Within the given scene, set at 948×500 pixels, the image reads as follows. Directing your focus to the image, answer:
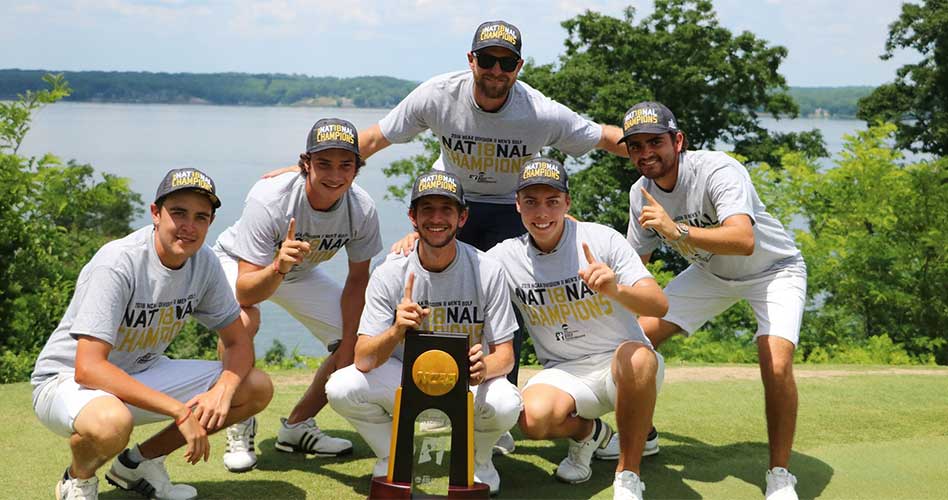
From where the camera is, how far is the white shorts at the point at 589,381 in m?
4.94

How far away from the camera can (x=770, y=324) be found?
5125 millimetres

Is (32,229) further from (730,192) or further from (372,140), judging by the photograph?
(730,192)

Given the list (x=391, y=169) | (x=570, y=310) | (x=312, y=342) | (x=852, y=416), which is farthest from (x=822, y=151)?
(x=570, y=310)

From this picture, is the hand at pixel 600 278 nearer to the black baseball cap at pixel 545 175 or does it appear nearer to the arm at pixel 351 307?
the black baseball cap at pixel 545 175

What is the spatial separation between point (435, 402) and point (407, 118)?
204 cm

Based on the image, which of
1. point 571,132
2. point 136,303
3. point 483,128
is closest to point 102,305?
point 136,303

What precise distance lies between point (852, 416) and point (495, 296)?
314cm

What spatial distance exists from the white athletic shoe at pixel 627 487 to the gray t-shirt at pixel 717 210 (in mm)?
1207

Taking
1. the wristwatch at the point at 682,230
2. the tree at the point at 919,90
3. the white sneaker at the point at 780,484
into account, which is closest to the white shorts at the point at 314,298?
the wristwatch at the point at 682,230

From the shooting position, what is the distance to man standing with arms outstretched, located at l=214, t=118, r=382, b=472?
16.6 ft

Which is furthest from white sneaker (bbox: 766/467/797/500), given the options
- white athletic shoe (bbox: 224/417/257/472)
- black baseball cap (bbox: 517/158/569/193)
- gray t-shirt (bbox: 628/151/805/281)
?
white athletic shoe (bbox: 224/417/257/472)

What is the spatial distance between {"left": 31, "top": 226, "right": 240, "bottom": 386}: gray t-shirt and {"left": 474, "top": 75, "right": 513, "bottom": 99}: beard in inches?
68.3

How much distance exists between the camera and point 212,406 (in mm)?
4453

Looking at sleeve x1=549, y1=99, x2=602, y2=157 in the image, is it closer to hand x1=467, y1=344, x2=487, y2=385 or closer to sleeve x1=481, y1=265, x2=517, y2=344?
→ sleeve x1=481, y1=265, x2=517, y2=344
